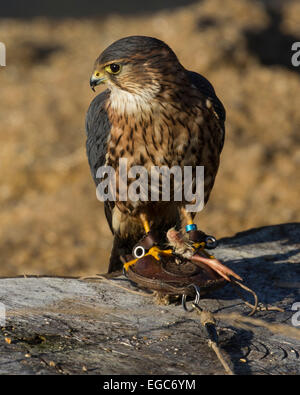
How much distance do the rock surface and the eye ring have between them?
111cm

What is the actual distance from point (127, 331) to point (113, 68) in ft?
4.31

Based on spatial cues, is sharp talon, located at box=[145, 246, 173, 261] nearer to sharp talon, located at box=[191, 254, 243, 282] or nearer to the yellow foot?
the yellow foot

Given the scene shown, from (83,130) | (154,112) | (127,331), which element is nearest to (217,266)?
(127,331)

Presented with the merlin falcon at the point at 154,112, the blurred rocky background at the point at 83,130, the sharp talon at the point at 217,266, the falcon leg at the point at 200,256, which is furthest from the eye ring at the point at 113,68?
the blurred rocky background at the point at 83,130

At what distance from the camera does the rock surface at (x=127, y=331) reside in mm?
2637

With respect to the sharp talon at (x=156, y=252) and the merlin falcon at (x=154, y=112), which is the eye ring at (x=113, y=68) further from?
→ the sharp talon at (x=156, y=252)

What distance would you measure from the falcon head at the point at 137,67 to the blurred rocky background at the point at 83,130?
3.33 m

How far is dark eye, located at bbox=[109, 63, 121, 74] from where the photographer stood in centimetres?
335

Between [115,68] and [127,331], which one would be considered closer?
[127,331]

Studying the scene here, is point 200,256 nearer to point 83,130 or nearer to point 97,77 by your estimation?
point 97,77

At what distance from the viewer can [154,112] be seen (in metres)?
3.39

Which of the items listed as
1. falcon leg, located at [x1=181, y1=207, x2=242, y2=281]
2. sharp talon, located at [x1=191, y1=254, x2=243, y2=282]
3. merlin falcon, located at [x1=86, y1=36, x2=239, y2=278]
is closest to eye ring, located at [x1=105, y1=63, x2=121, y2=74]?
merlin falcon, located at [x1=86, y1=36, x2=239, y2=278]

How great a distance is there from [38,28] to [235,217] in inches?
258
